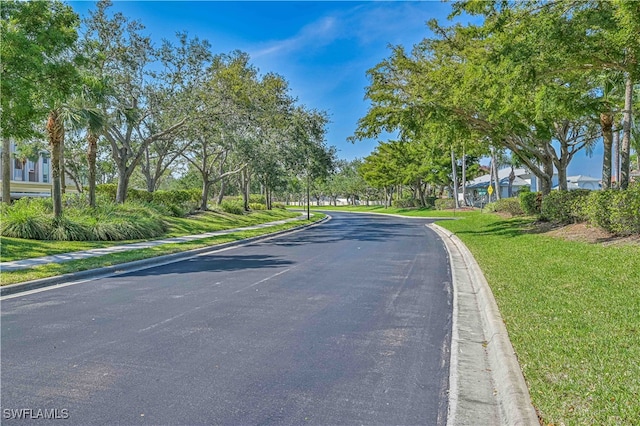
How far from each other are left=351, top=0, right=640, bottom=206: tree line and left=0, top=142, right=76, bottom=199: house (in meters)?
34.4

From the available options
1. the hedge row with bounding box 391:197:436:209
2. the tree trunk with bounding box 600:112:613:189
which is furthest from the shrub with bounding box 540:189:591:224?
the hedge row with bounding box 391:197:436:209

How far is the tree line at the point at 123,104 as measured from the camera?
38.3 ft

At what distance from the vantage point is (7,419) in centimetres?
347

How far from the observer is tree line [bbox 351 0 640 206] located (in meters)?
10.5

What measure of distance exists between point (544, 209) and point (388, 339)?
16.1 m

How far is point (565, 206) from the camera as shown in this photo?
55.3 feet

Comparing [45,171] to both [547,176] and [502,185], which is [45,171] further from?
[502,185]

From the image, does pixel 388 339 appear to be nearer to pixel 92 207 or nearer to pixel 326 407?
pixel 326 407

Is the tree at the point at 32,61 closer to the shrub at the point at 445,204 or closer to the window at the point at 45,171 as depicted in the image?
the window at the point at 45,171

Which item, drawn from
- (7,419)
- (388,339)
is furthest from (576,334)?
(7,419)

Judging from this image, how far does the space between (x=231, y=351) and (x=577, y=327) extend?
160 inches

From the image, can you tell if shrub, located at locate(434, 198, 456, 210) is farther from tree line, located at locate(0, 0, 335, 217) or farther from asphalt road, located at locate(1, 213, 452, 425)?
asphalt road, located at locate(1, 213, 452, 425)

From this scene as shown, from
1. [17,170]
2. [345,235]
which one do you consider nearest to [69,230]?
[345,235]

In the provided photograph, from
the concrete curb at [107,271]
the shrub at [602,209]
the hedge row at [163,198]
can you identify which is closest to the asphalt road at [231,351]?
the concrete curb at [107,271]
